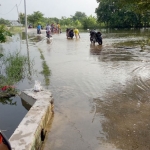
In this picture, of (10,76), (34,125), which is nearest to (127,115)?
(34,125)

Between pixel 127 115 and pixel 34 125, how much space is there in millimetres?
2279

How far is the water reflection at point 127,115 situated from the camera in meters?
4.31

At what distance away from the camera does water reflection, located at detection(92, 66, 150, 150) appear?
14.1 feet

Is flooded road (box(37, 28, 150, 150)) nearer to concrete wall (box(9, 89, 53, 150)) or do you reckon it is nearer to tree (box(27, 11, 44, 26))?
concrete wall (box(9, 89, 53, 150))

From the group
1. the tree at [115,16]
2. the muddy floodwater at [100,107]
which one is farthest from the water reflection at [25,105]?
the tree at [115,16]

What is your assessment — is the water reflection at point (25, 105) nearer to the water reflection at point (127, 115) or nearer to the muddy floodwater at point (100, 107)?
the muddy floodwater at point (100, 107)

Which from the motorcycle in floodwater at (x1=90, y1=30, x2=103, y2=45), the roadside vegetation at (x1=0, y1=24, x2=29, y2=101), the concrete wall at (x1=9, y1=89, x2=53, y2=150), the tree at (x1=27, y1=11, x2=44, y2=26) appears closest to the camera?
the concrete wall at (x1=9, y1=89, x2=53, y2=150)

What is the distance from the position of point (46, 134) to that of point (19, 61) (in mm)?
5575

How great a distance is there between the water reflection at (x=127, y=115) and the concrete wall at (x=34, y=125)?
120 cm

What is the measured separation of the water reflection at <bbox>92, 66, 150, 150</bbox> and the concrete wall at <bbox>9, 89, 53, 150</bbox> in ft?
3.95

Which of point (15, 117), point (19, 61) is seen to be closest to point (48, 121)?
point (15, 117)

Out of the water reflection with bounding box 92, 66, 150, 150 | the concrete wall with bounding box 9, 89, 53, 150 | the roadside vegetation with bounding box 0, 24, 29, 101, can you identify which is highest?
the roadside vegetation with bounding box 0, 24, 29, 101

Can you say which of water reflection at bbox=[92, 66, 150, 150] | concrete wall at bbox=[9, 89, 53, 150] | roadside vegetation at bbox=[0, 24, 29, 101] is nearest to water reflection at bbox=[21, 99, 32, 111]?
concrete wall at bbox=[9, 89, 53, 150]

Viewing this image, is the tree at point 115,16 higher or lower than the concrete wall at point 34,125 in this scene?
higher
